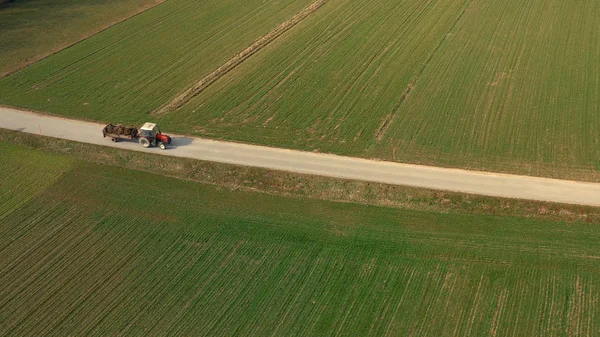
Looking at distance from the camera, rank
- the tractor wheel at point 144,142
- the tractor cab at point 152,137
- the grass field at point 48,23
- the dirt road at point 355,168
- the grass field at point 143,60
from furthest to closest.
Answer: the grass field at point 48,23, the grass field at point 143,60, the tractor wheel at point 144,142, the tractor cab at point 152,137, the dirt road at point 355,168

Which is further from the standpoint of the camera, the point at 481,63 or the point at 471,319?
the point at 481,63

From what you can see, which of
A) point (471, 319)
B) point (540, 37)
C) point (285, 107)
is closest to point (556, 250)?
point (471, 319)

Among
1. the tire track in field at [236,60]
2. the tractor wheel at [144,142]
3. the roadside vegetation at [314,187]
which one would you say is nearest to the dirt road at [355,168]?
the tractor wheel at [144,142]

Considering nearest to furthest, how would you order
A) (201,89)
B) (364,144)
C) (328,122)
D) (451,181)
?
(451,181)
(364,144)
(328,122)
(201,89)

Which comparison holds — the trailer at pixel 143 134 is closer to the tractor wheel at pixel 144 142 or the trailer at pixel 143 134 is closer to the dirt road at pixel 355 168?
the tractor wheel at pixel 144 142

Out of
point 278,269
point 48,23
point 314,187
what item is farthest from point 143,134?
point 48,23

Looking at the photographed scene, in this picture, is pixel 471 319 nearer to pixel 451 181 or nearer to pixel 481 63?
pixel 451 181
